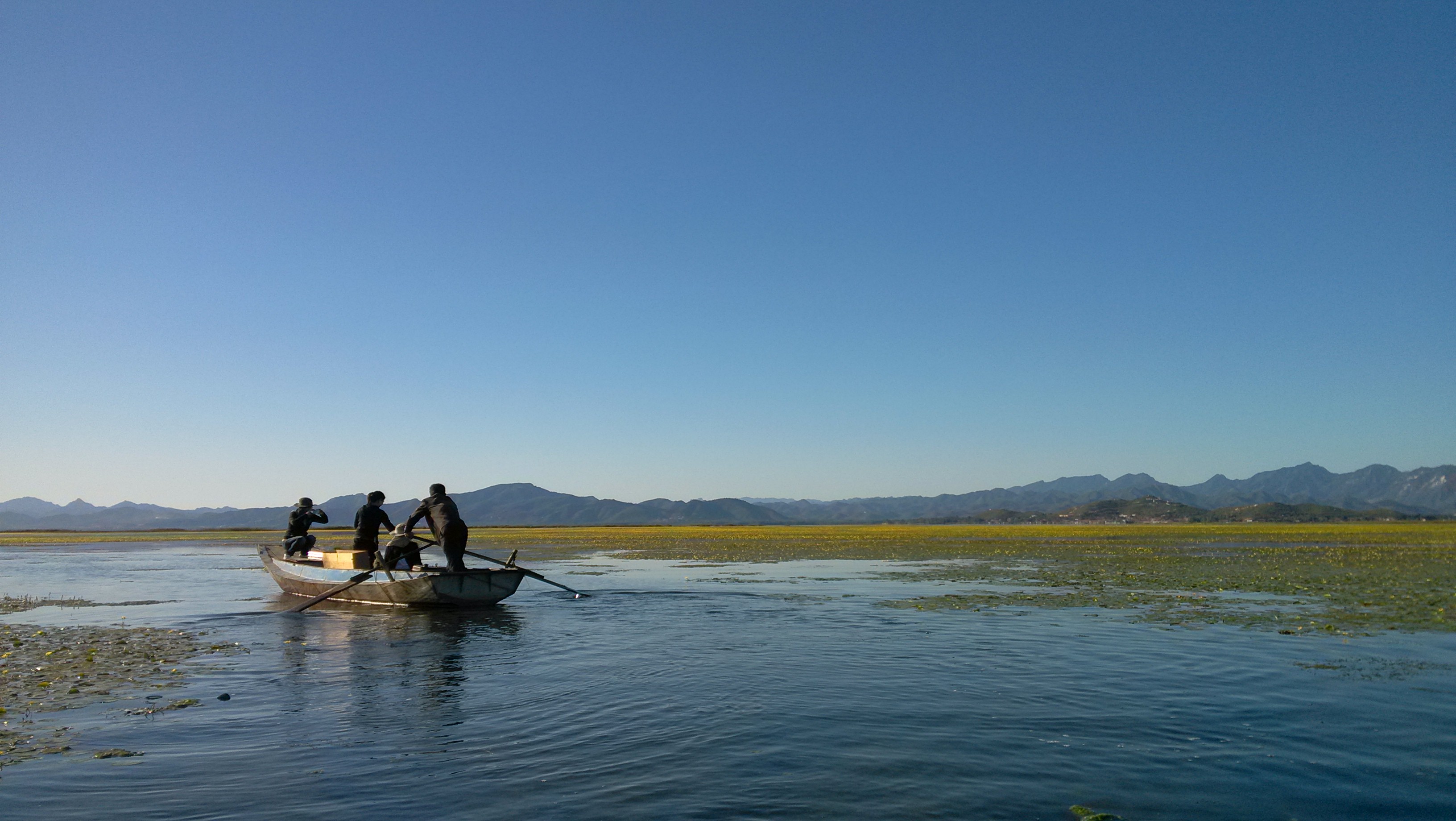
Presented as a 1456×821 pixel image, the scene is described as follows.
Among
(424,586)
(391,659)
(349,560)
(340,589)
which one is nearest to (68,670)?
(391,659)

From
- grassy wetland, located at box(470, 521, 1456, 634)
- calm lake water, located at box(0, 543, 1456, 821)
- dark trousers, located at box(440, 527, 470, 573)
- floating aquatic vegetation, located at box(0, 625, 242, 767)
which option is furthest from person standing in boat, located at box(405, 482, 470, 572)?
grassy wetland, located at box(470, 521, 1456, 634)

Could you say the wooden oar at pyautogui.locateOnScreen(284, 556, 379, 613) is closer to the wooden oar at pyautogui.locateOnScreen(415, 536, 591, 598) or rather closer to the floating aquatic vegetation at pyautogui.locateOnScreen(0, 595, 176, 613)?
the wooden oar at pyautogui.locateOnScreen(415, 536, 591, 598)

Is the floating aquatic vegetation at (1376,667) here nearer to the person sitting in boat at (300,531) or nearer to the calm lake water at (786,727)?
the calm lake water at (786,727)

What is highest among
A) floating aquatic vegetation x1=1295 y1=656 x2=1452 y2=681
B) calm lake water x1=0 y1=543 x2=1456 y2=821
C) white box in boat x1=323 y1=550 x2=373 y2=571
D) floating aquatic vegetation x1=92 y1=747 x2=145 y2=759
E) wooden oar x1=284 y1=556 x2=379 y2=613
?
white box in boat x1=323 y1=550 x2=373 y2=571

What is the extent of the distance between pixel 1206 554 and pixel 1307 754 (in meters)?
42.9

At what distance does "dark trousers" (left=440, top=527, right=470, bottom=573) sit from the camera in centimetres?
2403

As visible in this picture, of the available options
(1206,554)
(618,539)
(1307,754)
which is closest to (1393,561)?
(1206,554)

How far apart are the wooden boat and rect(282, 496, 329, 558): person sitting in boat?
10.7ft

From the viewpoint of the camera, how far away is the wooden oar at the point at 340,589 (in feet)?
77.6

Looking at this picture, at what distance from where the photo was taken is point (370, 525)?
85.7 feet

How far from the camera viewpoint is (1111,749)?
948 cm

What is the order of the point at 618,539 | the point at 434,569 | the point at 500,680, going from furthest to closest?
the point at 618,539, the point at 434,569, the point at 500,680

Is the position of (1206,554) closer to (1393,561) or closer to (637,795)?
(1393,561)

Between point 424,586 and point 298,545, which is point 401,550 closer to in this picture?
point 424,586
